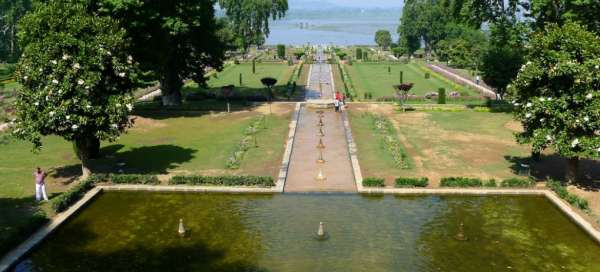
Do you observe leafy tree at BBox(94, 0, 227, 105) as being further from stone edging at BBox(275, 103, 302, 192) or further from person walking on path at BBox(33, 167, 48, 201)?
person walking on path at BBox(33, 167, 48, 201)

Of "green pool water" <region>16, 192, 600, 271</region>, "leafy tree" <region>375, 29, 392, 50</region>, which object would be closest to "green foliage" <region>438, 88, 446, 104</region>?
"green pool water" <region>16, 192, 600, 271</region>

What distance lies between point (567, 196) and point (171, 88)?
37.0m

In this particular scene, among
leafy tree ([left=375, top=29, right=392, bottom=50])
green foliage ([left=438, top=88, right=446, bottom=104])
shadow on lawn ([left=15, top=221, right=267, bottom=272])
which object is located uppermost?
leafy tree ([left=375, top=29, right=392, bottom=50])

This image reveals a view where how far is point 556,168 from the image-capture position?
31188 mm

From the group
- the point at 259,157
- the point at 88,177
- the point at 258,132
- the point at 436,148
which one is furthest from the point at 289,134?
the point at 88,177

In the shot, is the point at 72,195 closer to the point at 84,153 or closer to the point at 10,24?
the point at 84,153

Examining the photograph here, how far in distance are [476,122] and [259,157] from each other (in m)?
20.4

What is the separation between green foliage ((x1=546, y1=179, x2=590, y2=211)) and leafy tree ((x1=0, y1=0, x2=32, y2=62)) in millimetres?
91496

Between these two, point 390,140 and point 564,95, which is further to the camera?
point 390,140

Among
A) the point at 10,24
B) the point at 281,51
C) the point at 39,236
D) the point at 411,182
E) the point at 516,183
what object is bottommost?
the point at 39,236

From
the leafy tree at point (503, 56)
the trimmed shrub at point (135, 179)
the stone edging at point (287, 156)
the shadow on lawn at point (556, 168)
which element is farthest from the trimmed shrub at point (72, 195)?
the leafy tree at point (503, 56)

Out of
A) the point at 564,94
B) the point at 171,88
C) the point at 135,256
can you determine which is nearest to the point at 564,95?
the point at 564,94

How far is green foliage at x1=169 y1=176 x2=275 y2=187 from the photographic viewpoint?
2789 centimetres

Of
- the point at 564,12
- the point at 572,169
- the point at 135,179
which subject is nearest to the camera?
the point at 572,169
